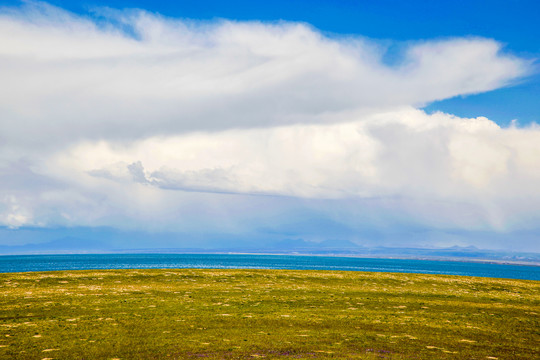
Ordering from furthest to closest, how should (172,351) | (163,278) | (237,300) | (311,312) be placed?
(163,278), (237,300), (311,312), (172,351)

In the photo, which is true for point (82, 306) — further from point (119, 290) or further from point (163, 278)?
point (163, 278)

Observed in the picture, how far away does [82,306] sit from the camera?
2747 cm

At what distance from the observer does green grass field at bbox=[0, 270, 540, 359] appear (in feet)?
58.5

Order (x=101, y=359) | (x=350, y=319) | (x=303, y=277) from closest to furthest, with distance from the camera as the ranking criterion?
(x=101, y=359) → (x=350, y=319) → (x=303, y=277)

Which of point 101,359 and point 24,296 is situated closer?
point 101,359

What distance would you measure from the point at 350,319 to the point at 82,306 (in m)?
17.1

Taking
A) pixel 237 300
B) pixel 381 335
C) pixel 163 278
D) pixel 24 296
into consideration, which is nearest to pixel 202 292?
pixel 237 300

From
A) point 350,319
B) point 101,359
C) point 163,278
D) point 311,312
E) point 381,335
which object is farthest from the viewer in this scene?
point 163,278

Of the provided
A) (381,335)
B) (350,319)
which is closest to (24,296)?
(350,319)

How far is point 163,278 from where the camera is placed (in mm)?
41438

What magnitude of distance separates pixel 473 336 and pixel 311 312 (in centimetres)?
935

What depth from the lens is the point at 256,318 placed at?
24547mm

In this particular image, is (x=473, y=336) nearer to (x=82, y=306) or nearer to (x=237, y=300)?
(x=237, y=300)

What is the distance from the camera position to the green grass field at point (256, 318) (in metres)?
17.8
